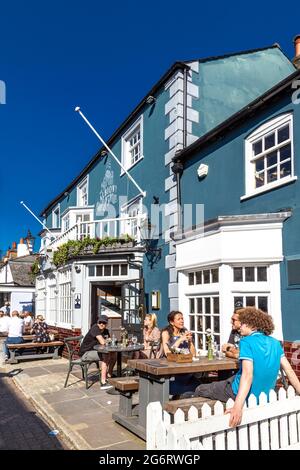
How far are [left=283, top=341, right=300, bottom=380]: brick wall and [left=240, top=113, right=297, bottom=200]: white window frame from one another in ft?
8.61

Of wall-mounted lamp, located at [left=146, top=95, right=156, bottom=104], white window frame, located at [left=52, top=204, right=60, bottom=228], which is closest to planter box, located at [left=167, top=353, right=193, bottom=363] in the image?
wall-mounted lamp, located at [left=146, top=95, right=156, bottom=104]

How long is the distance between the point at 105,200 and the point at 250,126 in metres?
7.13

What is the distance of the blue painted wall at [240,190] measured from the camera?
20.8 feet

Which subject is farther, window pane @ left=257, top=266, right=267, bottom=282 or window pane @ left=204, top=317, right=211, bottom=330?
window pane @ left=204, top=317, right=211, bottom=330

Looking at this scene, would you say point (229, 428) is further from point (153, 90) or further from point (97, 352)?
point (153, 90)

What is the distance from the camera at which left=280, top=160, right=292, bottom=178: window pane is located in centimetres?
691

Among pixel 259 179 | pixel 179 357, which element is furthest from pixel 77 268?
pixel 179 357

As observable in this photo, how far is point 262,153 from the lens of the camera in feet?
24.1

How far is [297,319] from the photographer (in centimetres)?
615

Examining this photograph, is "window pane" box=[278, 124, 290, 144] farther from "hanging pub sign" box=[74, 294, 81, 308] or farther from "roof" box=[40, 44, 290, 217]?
"hanging pub sign" box=[74, 294, 81, 308]

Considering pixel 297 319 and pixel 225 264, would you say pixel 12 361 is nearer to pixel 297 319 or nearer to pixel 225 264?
pixel 225 264

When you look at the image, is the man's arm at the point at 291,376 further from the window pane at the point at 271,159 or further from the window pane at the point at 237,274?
the window pane at the point at 271,159

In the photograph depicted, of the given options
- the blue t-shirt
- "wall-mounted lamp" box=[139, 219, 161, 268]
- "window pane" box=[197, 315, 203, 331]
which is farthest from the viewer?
"wall-mounted lamp" box=[139, 219, 161, 268]

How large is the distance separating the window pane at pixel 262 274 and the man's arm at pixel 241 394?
3551mm
